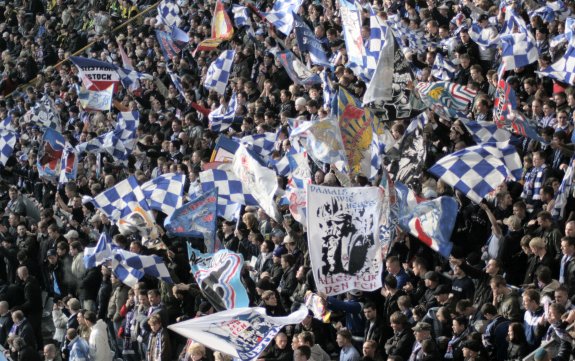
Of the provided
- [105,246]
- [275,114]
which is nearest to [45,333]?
[105,246]

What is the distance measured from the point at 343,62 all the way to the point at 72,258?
5.07 meters

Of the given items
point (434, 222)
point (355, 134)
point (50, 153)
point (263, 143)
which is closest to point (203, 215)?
point (355, 134)

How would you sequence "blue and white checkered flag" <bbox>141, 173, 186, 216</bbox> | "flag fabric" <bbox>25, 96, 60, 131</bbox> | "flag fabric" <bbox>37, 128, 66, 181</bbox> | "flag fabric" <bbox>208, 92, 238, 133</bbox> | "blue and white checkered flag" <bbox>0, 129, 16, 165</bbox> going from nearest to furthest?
"blue and white checkered flag" <bbox>141, 173, 186, 216</bbox> < "flag fabric" <bbox>208, 92, 238, 133</bbox> < "flag fabric" <bbox>37, 128, 66, 181</bbox> < "blue and white checkered flag" <bbox>0, 129, 16, 165</bbox> < "flag fabric" <bbox>25, 96, 60, 131</bbox>

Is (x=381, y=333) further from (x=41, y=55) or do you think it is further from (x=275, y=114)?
(x=41, y=55)

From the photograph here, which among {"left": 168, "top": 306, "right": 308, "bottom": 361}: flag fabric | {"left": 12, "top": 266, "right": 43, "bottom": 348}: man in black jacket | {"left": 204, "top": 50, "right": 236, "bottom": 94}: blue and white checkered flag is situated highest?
{"left": 168, "top": 306, "right": 308, "bottom": 361}: flag fabric

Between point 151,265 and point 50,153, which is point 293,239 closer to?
point 151,265

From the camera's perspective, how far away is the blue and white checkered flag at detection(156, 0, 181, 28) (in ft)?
95.2

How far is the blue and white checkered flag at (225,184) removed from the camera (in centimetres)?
1889

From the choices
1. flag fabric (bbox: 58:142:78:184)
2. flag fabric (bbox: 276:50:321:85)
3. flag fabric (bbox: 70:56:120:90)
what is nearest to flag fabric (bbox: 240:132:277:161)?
flag fabric (bbox: 276:50:321:85)

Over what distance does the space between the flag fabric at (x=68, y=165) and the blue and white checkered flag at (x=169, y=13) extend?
5.12 m

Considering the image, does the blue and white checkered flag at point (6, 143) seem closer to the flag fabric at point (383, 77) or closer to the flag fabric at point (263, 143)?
the flag fabric at point (263, 143)

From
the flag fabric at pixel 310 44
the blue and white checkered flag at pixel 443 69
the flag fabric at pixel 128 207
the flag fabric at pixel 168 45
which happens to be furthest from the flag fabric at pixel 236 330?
the flag fabric at pixel 168 45

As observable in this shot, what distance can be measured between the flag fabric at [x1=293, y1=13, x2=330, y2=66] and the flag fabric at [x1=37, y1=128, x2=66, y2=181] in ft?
16.4

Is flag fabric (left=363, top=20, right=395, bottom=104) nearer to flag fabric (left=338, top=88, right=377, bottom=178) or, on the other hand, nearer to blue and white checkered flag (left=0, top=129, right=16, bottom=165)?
flag fabric (left=338, top=88, right=377, bottom=178)
